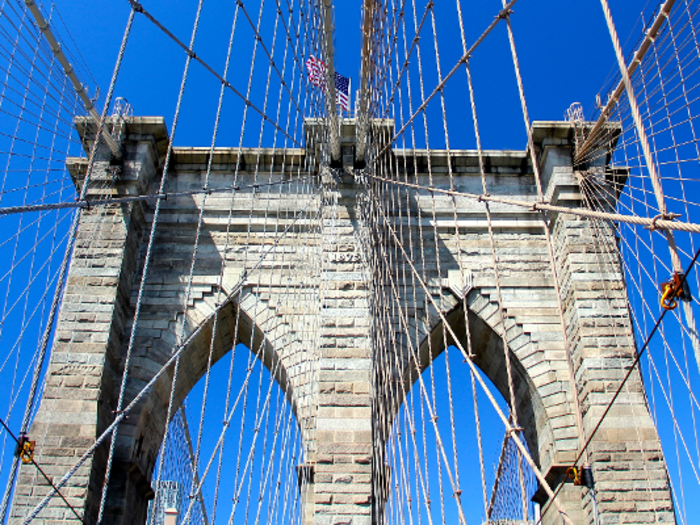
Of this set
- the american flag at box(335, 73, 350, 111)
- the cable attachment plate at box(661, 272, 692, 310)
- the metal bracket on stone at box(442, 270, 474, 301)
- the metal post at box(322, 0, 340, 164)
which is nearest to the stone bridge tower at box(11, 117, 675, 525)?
the metal bracket on stone at box(442, 270, 474, 301)

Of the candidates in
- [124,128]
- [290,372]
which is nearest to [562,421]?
[290,372]

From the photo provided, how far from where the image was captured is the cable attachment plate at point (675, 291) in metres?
3.52

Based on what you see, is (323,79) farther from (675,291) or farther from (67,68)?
(675,291)

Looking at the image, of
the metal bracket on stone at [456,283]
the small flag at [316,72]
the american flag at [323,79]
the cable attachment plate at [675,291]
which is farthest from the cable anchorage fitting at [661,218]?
the small flag at [316,72]

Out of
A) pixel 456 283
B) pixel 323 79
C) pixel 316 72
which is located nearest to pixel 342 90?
pixel 316 72

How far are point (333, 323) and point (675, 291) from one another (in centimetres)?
567

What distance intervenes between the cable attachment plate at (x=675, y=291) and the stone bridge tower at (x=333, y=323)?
12.8 feet

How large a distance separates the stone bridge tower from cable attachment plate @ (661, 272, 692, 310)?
12.8 feet

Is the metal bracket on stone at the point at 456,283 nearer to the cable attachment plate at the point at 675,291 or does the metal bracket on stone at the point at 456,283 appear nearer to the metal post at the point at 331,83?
the metal post at the point at 331,83

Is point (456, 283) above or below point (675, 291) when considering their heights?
above

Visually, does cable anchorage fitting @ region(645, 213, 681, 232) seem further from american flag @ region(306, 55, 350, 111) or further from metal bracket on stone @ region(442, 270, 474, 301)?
american flag @ region(306, 55, 350, 111)

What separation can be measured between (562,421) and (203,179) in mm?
5888

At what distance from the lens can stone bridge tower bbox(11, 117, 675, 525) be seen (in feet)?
26.2

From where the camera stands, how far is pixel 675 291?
3543mm
